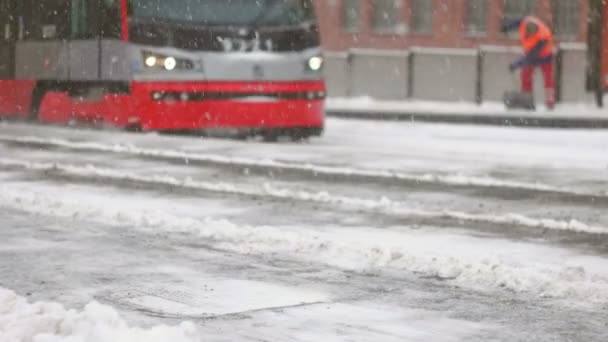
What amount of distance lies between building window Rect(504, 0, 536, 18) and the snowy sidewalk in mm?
3028

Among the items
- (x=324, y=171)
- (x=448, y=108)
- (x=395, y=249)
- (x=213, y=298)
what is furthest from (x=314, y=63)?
(x=213, y=298)

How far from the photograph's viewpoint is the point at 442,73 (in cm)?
3388

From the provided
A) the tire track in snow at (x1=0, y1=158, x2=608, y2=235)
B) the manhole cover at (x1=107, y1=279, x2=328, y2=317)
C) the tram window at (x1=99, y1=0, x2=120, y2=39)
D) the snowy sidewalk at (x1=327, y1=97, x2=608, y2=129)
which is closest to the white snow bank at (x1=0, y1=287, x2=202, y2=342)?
the manhole cover at (x1=107, y1=279, x2=328, y2=317)

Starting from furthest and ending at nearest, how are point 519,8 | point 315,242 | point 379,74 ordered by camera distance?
1. point 379,74
2. point 519,8
3. point 315,242

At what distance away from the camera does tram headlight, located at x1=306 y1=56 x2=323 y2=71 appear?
1936cm

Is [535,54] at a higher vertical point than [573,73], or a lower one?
higher

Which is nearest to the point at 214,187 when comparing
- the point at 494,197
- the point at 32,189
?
the point at 32,189

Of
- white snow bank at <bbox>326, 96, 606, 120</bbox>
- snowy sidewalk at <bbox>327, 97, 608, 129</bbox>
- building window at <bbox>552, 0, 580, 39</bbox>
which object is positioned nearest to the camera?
snowy sidewalk at <bbox>327, 97, 608, 129</bbox>

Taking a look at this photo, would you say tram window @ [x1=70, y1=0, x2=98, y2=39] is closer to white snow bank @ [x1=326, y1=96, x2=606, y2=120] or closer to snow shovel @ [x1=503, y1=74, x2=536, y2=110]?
white snow bank @ [x1=326, y1=96, x2=606, y2=120]

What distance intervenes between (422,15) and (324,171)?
2107cm

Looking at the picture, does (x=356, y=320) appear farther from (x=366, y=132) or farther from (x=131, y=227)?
(x=366, y=132)

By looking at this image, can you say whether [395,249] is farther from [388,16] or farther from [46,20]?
[388,16]

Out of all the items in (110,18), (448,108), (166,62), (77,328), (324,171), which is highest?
(110,18)

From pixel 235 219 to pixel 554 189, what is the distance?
11.8 ft
